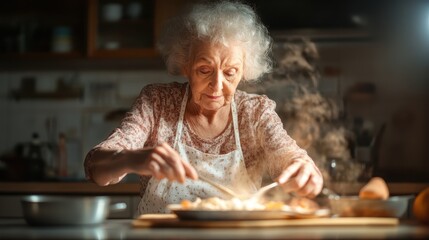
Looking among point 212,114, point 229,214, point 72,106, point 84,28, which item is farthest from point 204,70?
point 72,106

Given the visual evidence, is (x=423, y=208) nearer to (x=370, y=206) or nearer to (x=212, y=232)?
(x=370, y=206)

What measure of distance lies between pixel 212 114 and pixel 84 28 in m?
1.92

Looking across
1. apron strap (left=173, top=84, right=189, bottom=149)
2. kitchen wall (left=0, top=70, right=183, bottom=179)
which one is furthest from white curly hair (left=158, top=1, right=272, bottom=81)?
kitchen wall (left=0, top=70, right=183, bottom=179)

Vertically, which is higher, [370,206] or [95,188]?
[370,206]

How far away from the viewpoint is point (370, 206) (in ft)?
5.63

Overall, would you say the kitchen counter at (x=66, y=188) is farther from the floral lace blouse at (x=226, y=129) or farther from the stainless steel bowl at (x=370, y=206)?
the stainless steel bowl at (x=370, y=206)

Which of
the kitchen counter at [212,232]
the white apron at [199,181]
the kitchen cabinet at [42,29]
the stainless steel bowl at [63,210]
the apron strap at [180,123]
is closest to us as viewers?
the kitchen counter at [212,232]

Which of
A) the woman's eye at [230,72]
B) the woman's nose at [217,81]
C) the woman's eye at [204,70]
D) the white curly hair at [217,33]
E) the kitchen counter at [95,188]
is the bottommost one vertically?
the kitchen counter at [95,188]

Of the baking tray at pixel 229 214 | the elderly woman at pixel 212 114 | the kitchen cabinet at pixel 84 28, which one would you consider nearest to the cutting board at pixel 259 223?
the baking tray at pixel 229 214

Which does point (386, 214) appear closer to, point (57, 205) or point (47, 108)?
point (57, 205)

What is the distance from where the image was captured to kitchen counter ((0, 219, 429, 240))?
136 cm

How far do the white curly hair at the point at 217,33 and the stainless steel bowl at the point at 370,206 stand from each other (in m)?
0.68

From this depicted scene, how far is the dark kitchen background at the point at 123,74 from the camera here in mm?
3916

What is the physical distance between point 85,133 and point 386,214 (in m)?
2.67
